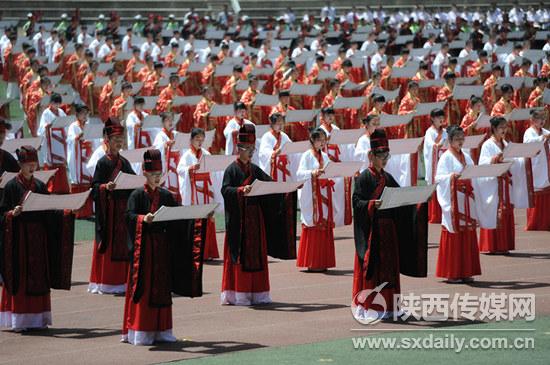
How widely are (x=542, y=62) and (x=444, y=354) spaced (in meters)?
20.7

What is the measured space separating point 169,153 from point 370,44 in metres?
16.0

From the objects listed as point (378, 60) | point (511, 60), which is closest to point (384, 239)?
point (511, 60)

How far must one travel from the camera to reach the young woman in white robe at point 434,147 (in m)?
19.2

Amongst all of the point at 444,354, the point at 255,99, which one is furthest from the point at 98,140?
the point at 444,354

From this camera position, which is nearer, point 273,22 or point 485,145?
point 485,145

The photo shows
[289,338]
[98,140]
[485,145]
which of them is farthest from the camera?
[98,140]

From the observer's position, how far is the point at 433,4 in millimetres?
48781

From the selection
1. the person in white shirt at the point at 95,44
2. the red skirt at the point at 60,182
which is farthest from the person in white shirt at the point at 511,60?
the red skirt at the point at 60,182

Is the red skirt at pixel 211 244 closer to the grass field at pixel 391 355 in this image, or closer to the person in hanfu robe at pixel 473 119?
the grass field at pixel 391 355

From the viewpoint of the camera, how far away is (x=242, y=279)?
14.2m

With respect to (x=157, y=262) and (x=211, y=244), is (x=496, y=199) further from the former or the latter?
(x=157, y=262)

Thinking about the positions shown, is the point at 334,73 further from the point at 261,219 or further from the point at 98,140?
the point at 261,219

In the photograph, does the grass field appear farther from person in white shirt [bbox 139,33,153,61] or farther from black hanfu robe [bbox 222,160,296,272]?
person in white shirt [bbox 139,33,153,61]

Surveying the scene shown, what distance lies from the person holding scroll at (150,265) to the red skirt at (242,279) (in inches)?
72.1
